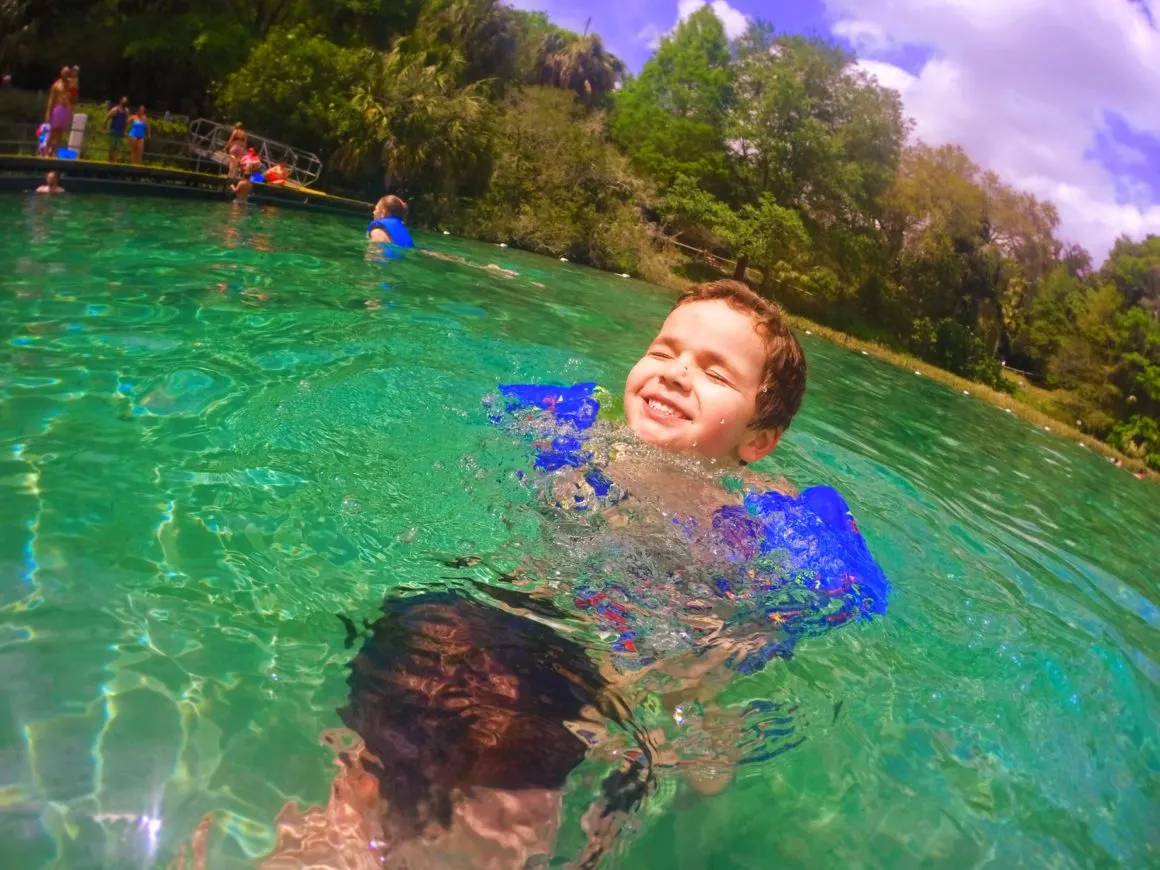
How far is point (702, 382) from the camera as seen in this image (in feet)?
Result: 10.1

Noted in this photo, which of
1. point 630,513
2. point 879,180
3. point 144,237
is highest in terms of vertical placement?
point 879,180

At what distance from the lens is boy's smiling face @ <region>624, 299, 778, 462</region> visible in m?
3.07

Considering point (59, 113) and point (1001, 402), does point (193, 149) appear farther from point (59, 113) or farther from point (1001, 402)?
point (1001, 402)

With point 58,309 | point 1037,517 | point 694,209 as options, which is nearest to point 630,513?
point 58,309

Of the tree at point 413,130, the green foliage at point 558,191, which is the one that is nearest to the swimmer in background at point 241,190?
the tree at point 413,130

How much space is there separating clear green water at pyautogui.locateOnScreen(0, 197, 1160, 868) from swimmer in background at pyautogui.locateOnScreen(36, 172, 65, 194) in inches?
243

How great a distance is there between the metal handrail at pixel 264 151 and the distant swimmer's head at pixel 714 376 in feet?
58.1

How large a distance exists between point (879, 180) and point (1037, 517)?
31931mm

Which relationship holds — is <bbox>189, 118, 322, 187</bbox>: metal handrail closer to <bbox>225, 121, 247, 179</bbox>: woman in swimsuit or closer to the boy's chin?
<bbox>225, 121, 247, 179</bbox>: woman in swimsuit

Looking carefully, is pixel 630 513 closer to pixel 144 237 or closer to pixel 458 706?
pixel 458 706

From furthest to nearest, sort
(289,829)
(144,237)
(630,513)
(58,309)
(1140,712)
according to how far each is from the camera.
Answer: (144,237)
(58,309)
(1140,712)
(630,513)
(289,829)

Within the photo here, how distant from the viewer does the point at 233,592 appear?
8.45ft

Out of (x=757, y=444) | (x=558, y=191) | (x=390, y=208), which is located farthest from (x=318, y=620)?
(x=558, y=191)

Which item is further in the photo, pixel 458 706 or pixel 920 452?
pixel 920 452
